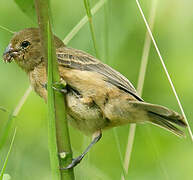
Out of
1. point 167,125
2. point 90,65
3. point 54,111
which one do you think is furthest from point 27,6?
point 167,125

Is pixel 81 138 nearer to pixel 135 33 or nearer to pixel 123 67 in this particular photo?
pixel 123 67

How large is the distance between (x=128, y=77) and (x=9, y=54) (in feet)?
3.16

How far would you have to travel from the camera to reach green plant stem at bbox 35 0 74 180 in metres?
1.96

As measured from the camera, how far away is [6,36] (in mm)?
3533

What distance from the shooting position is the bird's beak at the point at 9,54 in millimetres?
3100

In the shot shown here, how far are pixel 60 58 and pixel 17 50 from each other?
1.05 feet

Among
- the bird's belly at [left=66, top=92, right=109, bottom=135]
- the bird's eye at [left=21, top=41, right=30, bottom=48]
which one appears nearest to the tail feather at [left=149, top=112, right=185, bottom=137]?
the bird's belly at [left=66, top=92, right=109, bottom=135]

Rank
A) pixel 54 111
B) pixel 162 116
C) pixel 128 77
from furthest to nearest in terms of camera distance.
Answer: pixel 128 77, pixel 162 116, pixel 54 111

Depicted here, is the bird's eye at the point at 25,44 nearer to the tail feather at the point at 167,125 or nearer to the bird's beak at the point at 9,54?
the bird's beak at the point at 9,54

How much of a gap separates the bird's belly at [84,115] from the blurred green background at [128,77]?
0.33 ft

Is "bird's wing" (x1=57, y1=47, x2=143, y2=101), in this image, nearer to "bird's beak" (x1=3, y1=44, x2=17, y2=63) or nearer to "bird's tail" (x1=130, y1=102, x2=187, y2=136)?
"bird's tail" (x1=130, y1=102, x2=187, y2=136)

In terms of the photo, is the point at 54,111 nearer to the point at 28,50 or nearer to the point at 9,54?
the point at 9,54

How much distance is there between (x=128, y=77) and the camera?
11.7 ft

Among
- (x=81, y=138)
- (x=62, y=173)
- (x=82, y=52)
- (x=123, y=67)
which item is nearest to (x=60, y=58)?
(x=82, y=52)
